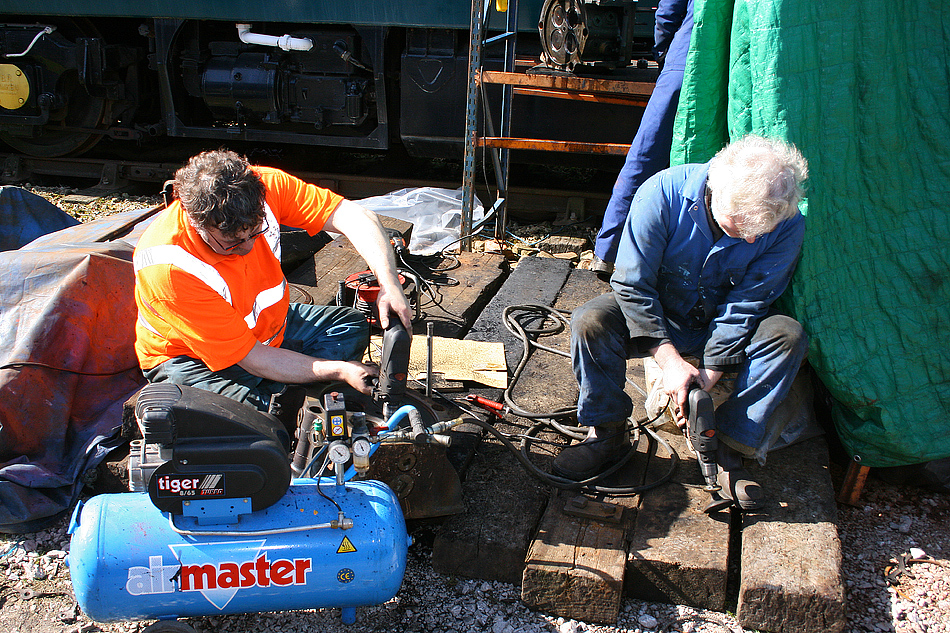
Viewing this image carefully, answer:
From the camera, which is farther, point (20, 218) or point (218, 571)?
point (20, 218)

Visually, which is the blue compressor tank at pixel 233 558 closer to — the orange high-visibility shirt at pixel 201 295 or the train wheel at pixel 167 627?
the train wheel at pixel 167 627

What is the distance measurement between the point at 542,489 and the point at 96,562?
1.43 m

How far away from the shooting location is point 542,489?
102 inches

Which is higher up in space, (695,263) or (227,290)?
(695,263)

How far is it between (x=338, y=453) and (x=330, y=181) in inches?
183

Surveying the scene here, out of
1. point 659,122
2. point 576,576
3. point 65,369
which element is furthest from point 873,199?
point 65,369

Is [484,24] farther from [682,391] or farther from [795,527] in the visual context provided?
[795,527]

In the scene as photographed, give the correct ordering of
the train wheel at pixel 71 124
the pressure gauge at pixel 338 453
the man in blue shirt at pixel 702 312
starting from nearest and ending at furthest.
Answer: the pressure gauge at pixel 338 453 < the man in blue shirt at pixel 702 312 < the train wheel at pixel 71 124

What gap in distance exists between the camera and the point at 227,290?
2.42 metres

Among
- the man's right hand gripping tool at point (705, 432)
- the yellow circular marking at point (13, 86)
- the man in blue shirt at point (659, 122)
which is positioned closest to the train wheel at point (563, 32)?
the man in blue shirt at point (659, 122)

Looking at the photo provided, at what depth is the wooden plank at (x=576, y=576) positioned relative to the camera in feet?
7.14

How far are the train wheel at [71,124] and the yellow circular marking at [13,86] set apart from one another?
11.8 inches

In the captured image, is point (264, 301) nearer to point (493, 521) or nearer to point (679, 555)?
point (493, 521)

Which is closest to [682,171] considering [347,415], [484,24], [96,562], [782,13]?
[782,13]
